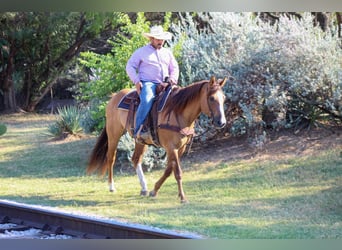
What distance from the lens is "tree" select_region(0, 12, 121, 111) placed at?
9.48m

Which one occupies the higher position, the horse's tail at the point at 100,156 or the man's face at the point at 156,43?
the man's face at the point at 156,43

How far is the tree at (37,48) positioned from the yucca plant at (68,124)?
453mm

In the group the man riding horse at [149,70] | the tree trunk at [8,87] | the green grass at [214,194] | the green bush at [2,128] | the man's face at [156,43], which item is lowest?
the green grass at [214,194]

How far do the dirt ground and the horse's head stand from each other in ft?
6.46

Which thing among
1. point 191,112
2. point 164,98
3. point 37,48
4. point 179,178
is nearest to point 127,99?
point 164,98

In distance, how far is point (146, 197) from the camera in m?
7.06

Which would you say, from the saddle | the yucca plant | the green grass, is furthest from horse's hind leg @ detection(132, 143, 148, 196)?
the yucca plant

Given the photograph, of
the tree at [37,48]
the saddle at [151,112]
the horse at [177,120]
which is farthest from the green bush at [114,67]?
the saddle at [151,112]

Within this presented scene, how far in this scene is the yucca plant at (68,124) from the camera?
32.4ft

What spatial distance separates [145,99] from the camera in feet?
22.4

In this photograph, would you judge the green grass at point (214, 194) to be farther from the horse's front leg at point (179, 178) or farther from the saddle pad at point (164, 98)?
the saddle pad at point (164, 98)

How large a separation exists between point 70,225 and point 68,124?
3.95 meters

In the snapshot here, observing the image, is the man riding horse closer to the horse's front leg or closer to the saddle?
the saddle

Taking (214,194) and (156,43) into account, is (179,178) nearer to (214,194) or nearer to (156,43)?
(214,194)
